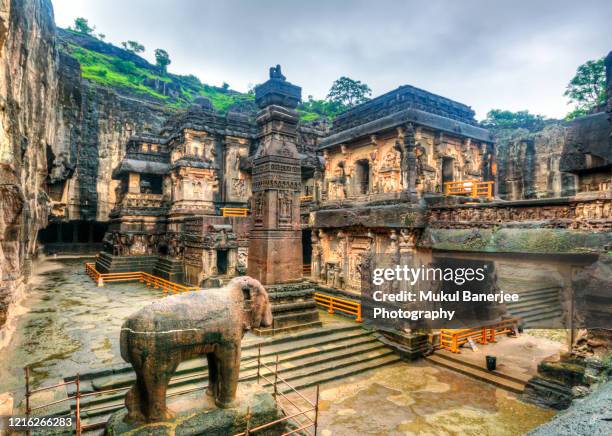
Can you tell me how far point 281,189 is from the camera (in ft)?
34.8

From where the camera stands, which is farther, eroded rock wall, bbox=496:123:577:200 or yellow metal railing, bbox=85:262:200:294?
eroded rock wall, bbox=496:123:577:200

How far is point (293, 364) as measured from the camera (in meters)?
8.80

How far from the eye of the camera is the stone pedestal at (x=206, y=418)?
15.4ft

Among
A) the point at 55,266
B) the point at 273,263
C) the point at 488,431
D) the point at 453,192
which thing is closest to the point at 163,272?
the point at 55,266

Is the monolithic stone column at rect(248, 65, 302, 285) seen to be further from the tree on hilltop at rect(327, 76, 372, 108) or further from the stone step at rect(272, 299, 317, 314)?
the tree on hilltop at rect(327, 76, 372, 108)

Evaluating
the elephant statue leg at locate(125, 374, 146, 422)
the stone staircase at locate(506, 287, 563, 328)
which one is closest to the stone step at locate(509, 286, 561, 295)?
the stone staircase at locate(506, 287, 563, 328)

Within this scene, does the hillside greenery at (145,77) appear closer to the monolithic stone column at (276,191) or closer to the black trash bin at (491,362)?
the monolithic stone column at (276,191)

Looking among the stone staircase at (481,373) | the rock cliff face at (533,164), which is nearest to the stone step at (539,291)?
the rock cliff face at (533,164)

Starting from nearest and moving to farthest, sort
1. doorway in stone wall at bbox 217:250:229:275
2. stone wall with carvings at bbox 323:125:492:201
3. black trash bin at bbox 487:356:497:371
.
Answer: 1. black trash bin at bbox 487:356:497:371
2. stone wall with carvings at bbox 323:125:492:201
3. doorway in stone wall at bbox 217:250:229:275

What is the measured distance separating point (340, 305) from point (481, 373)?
16.8 feet

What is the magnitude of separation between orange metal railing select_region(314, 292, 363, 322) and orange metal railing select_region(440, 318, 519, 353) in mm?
2870

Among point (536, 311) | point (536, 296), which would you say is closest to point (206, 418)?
point (536, 311)

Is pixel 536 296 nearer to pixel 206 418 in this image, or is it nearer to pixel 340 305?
pixel 340 305

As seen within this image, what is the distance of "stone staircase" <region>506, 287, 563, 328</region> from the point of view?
14.9 metres
